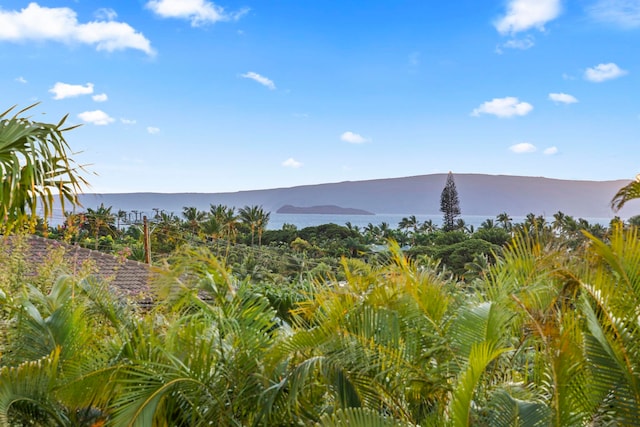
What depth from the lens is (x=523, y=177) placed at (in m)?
72.4

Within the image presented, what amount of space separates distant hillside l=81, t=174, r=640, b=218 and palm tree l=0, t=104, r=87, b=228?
56656 mm

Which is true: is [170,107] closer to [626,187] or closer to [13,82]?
[13,82]

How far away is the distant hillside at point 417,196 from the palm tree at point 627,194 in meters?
54.9

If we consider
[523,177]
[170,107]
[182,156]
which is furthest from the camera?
[523,177]

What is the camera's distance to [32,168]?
4332mm

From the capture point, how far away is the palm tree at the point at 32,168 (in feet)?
14.3

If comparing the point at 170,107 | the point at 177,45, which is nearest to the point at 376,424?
the point at 177,45

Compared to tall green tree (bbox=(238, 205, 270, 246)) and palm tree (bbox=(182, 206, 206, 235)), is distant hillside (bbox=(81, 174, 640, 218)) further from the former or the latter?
palm tree (bbox=(182, 206, 206, 235))

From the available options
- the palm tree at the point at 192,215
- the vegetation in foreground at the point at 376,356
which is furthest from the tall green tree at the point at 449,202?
the vegetation in foreground at the point at 376,356

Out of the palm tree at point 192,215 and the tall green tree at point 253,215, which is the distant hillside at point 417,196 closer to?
the tall green tree at point 253,215

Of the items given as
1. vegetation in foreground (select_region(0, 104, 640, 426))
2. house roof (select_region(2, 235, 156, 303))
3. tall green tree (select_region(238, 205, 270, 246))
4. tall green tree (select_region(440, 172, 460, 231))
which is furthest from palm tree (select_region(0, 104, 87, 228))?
tall green tree (select_region(440, 172, 460, 231))

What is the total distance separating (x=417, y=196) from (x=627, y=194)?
8343 centimetres

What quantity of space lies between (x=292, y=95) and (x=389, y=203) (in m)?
56.1

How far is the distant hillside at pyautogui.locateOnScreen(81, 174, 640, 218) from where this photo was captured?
6864 centimetres
